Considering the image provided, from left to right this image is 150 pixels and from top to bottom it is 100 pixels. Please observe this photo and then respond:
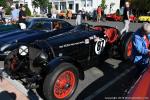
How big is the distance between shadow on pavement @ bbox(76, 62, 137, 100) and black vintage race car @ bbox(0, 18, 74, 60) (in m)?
2.04

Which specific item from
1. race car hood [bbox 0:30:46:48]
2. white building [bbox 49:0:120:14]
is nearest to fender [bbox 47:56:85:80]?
race car hood [bbox 0:30:46:48]

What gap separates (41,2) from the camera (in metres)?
46.6

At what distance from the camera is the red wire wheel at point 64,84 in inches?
212

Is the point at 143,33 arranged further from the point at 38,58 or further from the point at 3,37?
the point at 3,37

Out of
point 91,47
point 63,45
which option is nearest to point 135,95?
point 63,45

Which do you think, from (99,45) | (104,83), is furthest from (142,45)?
(99,45)

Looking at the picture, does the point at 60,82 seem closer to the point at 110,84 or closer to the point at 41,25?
the point at 110,84

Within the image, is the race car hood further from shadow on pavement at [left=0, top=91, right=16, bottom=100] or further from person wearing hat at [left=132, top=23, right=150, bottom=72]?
person wearing hat at [left=132, top=23, right=150, bottom=72]

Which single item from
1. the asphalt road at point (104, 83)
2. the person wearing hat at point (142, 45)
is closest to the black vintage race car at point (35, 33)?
the asphalt road at point (104, 83)

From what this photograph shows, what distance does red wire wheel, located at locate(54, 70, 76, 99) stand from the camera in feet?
17.7

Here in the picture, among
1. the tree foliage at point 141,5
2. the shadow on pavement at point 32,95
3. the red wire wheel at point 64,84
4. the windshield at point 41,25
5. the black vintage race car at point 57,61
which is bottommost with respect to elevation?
the shadow on pavement at point 32,95

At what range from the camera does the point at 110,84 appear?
6.34 m

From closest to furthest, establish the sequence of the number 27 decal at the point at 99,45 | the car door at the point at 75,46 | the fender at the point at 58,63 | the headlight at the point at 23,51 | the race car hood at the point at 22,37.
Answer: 1. the fender at the point at 58,63
2. the headlight at the point at 23,51
3. the car door at the point at 75,46
4. the number 27 decal at the point at 99,45
5. the race car hood at the point at 22,37

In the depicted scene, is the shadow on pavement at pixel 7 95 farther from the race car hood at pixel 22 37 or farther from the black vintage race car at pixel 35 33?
the race car hood at pixel 22 37
